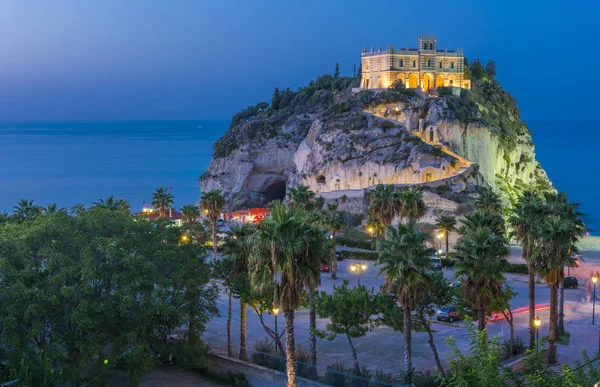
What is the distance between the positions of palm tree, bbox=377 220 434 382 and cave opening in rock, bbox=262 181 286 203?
8660cm

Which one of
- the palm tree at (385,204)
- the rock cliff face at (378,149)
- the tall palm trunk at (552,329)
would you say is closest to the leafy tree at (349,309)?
the tall palm trunk at (552,329)

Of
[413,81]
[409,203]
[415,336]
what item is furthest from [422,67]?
[415,336]

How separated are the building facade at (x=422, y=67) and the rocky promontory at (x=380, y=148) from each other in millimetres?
5053

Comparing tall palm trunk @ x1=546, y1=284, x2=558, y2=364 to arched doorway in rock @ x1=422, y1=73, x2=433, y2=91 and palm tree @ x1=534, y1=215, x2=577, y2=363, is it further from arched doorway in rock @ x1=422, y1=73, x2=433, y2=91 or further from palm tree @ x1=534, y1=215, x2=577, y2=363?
arched doorway in rock @ x1=422, y1=73, x2=433, y2=91

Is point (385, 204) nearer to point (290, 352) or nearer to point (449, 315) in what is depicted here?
point (449, 315)

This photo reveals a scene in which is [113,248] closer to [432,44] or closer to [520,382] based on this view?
[520,382]

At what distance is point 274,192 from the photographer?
11844cm

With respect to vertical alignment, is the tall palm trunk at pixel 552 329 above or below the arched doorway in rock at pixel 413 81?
below

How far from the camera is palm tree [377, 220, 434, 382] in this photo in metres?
Result: 27.2

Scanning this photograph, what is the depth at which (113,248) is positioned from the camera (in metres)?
31.0

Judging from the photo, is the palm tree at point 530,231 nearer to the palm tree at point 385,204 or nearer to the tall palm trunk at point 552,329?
the tall palm trunk at point 552,329

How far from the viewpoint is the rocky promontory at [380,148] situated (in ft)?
274

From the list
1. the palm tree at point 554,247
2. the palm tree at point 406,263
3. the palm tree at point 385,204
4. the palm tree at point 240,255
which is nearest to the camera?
the palm tree at point 406,263

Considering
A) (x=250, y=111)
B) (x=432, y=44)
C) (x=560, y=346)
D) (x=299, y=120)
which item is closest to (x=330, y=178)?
(x=299, y=120)
